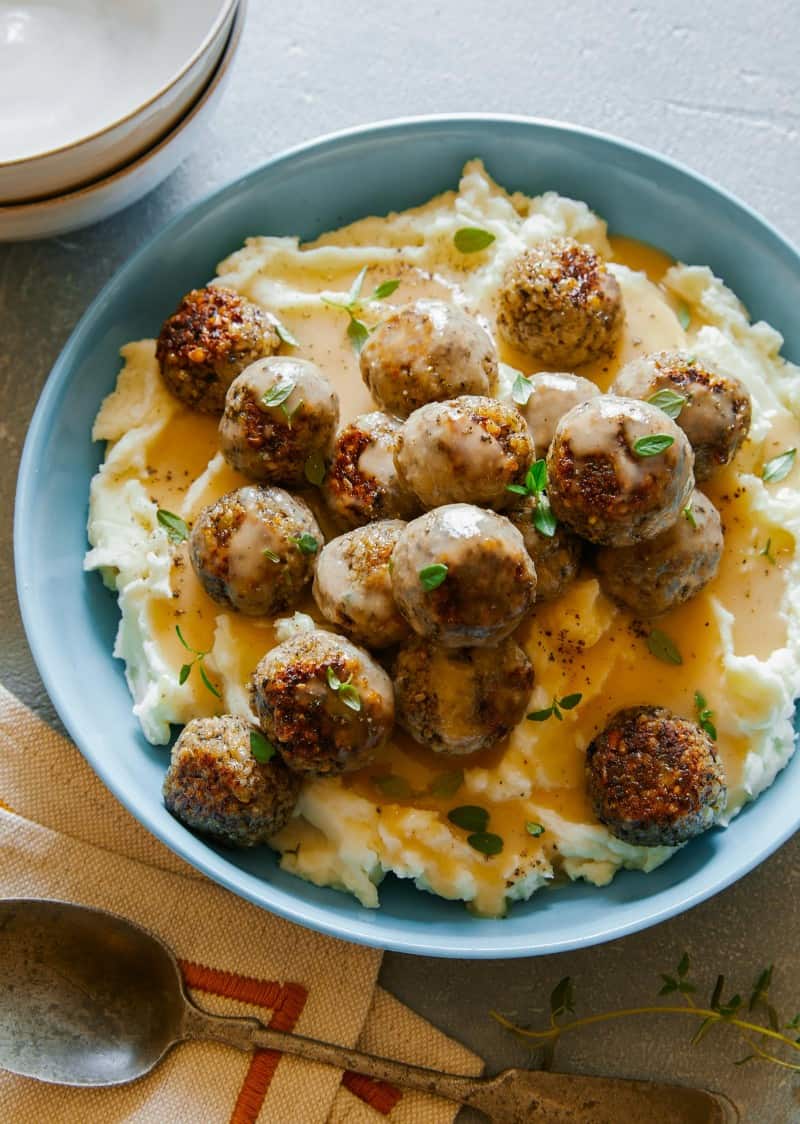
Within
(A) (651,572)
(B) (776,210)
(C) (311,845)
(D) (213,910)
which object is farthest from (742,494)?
(D) (213,910)

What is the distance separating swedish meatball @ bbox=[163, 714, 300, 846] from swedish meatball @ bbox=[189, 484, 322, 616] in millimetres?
439

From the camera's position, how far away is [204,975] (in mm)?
4379

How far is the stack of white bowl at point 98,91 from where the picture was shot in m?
4.38

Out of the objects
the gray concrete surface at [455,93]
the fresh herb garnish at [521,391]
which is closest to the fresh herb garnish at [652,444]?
the fresh herb garnish at [521,391]

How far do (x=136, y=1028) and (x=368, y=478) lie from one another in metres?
2.14

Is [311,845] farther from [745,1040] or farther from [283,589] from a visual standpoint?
[745,1040]

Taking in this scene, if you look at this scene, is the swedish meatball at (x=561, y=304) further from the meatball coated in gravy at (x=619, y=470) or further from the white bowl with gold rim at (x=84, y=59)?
the white bowl with gold rim at (x=84, y=59)

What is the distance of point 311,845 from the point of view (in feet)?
13.8

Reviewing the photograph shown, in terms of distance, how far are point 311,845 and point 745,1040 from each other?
183cm

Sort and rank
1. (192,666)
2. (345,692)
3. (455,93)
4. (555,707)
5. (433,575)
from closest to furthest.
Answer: (433,575) → (345,692) → (555,707) → (192,666) → (455,93)

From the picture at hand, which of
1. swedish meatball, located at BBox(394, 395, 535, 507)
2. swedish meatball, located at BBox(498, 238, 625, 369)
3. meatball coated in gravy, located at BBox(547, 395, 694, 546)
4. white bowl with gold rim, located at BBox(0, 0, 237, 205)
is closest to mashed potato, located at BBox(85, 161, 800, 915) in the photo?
swedish meatball, located at BBox(498, 238, 625, 369)

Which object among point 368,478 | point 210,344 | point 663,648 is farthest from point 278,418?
point 663,648

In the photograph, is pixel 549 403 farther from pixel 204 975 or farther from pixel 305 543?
pixel 204 975

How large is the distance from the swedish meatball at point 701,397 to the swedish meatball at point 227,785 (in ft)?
5.90
